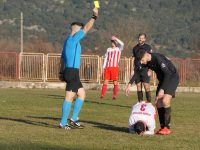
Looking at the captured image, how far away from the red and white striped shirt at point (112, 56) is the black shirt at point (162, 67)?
11963mm

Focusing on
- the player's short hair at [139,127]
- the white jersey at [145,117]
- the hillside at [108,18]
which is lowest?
the player's short hair at [139,127]

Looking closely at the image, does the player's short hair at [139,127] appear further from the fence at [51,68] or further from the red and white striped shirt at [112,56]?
the fence at [51,68]

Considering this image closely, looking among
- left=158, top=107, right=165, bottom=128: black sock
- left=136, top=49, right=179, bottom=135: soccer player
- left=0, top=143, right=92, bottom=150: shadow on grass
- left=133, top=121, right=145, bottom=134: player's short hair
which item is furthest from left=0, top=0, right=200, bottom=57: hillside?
left=0, top=143, right=92, bottom=150: shadow on grass

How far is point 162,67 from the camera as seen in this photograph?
1325 centimetres

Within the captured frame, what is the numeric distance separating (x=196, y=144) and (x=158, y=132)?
5.61ft

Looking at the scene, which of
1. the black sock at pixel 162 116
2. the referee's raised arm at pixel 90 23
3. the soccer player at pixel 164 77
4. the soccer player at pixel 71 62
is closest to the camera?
the soccer player at pixel 164 77

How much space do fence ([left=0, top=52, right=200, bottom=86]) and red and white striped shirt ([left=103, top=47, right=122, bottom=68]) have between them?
13586 millimetres

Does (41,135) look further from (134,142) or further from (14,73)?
(14,73)

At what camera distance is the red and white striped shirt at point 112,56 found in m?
25.5

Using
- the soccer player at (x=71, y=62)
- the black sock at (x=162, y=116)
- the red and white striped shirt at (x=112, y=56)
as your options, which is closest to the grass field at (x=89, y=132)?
the black sock at (x=162, y=116)

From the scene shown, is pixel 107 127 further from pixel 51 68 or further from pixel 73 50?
pixel 51 68

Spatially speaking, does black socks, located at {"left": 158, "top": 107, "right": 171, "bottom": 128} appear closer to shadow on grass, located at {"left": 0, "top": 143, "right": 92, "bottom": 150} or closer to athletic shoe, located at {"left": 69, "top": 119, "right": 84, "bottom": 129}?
athletic shoe, located at {"left": 69, "top": 119, "right": 84, "bottom": 129}

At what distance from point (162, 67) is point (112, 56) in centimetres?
1250

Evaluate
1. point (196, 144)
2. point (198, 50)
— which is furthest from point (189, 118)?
point (198, 50)
